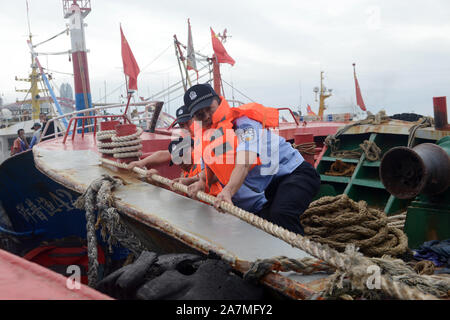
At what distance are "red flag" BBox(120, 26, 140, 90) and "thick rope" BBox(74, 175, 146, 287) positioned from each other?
7835mm

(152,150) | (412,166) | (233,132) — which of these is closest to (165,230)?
(233,132)

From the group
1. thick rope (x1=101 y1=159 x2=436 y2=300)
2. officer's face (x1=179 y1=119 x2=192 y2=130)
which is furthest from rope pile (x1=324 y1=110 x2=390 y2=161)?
thick rope (x1=101 y1=159 x2=436 y2=300)

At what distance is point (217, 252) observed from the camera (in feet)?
5.29

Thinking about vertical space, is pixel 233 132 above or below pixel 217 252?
above

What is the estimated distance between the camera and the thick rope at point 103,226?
2367 mm

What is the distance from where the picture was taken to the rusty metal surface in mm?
1567

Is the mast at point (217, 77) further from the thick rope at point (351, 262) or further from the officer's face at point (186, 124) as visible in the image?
the thick rope at point (351, 262)

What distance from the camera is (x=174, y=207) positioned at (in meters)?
2.33

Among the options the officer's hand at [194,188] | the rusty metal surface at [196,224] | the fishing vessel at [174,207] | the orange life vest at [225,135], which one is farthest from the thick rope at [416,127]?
the rusty metal surface at [196,224]

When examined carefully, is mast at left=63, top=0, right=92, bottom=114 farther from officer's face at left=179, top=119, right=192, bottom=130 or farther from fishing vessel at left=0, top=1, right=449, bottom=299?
officer's face at left=179, top=119, right=192, bottom=130

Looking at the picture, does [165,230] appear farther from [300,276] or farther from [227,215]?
[300,276]

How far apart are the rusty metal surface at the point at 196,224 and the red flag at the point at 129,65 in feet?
23.1
